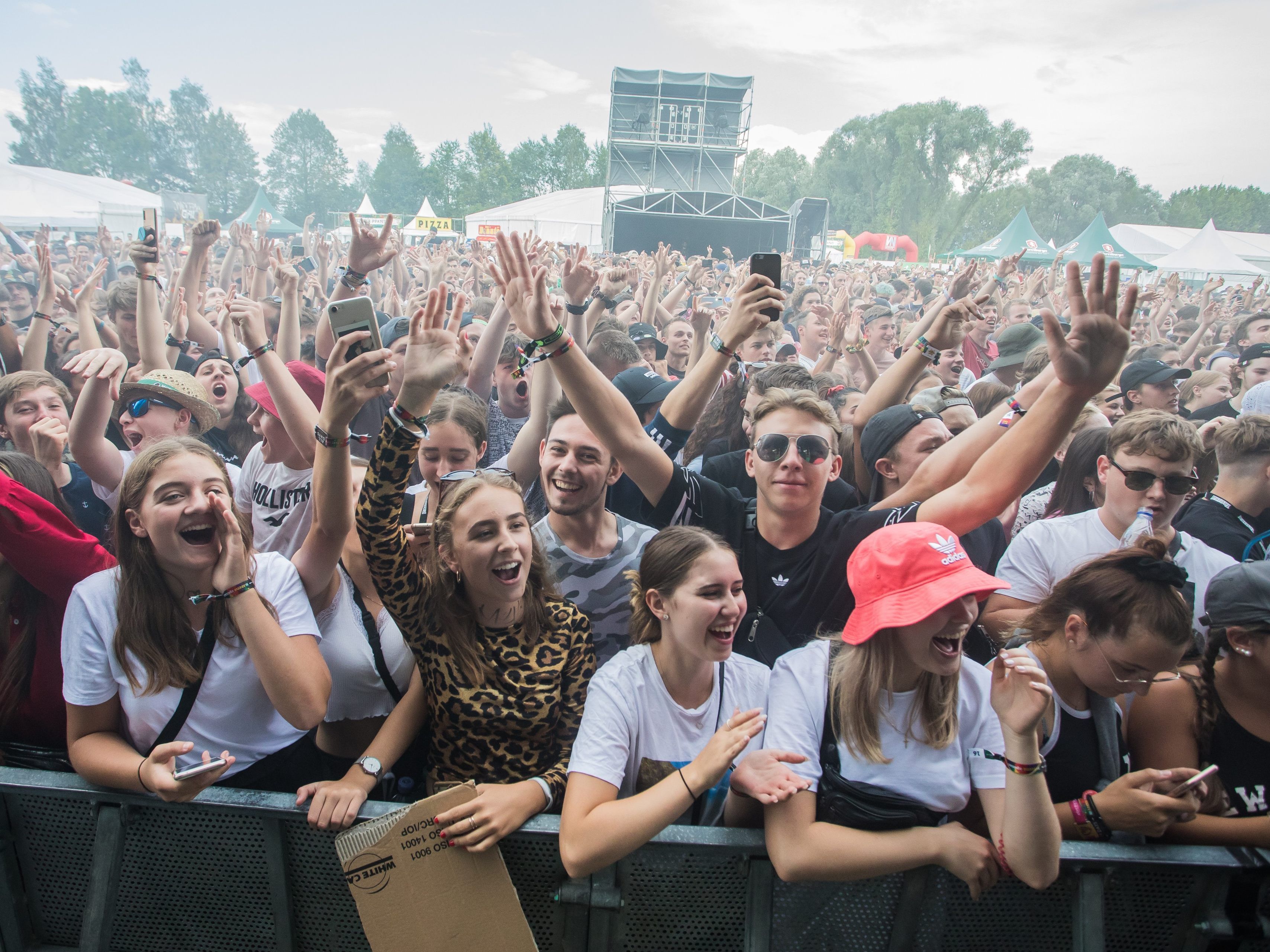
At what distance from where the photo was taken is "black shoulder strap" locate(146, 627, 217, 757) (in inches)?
75.0

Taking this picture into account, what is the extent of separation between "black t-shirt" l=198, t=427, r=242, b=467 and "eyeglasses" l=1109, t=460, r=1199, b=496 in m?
4.34

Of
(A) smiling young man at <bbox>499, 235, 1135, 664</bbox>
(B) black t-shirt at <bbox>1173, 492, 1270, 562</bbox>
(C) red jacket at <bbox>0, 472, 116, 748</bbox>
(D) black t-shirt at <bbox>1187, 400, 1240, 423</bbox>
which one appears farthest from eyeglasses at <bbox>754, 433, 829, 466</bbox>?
(D) black t-shirt at <bbox>1187, 400, 1240, 423</bbox>

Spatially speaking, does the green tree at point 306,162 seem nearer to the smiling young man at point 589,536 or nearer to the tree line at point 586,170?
the tree line at point 586,170

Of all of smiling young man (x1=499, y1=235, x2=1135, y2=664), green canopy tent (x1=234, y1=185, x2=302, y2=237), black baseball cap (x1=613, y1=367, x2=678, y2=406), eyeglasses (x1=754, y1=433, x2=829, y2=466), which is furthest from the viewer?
green canopy tent (x1=234, y1=185, x2=302, y2=237)

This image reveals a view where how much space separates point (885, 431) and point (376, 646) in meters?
2.18

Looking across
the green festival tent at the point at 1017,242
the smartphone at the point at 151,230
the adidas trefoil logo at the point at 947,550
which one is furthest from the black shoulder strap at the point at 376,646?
the green festival tent at the point at 1017,242

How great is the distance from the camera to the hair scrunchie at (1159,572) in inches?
76.4

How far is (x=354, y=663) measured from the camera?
7.41 feet

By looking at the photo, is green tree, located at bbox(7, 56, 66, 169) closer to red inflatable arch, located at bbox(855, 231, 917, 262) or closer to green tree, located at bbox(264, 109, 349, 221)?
green tree, located at bbox(264, 109, 349, 221)

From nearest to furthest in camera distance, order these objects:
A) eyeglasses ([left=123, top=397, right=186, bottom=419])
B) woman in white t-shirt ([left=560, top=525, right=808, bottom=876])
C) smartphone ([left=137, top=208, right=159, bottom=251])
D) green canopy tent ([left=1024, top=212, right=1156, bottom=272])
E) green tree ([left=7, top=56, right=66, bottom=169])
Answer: woman in white t-shirt ([left=560, top=525, right=808, bottom=876]) → eyeglasses ([left=123, top=397, right=186, bottom=419]) → smartphone ([left=137, top=208, right=159, bottom=251]) → green canopy tent ([left=1024, top=212, right=1156, bottom=272]) → green tree ([left=7, top=56, right=66, bottom=169])

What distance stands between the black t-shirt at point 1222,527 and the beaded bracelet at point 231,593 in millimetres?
3431

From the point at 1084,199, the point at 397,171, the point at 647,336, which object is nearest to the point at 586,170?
the point at 397,171

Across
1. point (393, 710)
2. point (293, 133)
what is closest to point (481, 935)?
point (393, 710)

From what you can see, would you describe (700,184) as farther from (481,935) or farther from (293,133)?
(293,133)
